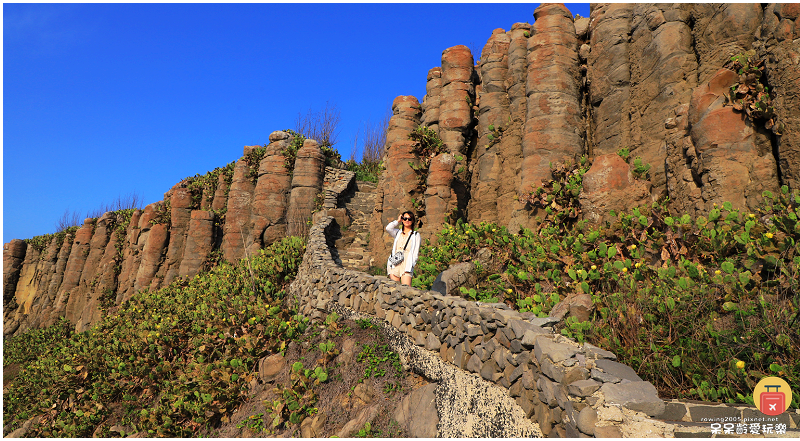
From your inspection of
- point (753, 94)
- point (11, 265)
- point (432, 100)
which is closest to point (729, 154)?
point (753, 94)

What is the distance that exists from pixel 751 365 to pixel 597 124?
30.8 feet

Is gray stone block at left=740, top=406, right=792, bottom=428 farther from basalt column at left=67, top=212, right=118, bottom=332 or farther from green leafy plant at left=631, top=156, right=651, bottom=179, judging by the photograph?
basalt column at left=67, top=212, right=118, bottom=332

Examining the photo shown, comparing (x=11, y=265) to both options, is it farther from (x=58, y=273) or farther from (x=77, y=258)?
(x=77, y=258)

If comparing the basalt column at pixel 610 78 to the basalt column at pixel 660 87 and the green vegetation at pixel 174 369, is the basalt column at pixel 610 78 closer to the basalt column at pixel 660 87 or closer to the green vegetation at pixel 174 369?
the basalt column at pixel 660 87

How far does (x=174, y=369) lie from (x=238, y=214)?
12.3m

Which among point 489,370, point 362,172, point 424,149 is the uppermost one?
point 362,172

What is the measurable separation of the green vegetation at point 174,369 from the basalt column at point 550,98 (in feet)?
26.2

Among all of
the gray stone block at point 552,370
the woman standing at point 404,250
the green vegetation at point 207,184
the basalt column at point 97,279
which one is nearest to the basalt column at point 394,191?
the woman standing at point 404,250

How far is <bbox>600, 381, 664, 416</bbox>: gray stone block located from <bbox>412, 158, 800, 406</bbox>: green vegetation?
70cm

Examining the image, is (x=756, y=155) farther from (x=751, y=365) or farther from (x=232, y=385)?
(x=232, y=385)

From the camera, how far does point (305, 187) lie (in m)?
20.3

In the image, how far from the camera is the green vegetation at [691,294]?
4188 mm

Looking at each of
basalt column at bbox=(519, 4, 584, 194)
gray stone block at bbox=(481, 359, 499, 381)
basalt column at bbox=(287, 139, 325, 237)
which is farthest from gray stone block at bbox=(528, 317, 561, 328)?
basalt column at bbox=(287, 139, 325, 237)

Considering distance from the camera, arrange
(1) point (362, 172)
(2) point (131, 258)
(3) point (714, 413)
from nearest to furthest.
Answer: (3) point (714, 413), (1) point (362, 172), (2) point (131, 258)
